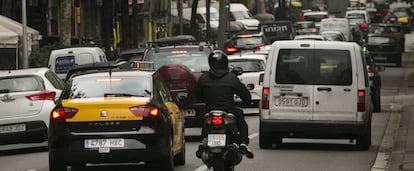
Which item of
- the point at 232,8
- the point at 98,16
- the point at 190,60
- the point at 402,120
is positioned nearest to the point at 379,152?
the point at 190,60

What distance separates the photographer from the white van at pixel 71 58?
110 feet

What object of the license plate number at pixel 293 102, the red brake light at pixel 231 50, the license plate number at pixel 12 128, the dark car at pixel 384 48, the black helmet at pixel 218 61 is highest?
the black helmet at pixel 218 61

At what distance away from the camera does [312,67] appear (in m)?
19.8

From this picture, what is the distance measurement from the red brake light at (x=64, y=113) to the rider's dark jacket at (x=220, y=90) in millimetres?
2302

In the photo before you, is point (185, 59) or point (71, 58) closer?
point (185, 59)

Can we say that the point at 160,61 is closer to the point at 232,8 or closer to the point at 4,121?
the point at 4,121

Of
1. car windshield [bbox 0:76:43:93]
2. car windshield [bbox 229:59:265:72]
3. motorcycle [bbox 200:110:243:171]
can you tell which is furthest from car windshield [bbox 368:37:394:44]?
motorcycle [bbox 200:110:243:171]

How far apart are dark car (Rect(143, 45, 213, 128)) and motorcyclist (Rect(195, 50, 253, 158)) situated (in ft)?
25.7

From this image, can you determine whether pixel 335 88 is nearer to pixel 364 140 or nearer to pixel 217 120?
pixel 364 140

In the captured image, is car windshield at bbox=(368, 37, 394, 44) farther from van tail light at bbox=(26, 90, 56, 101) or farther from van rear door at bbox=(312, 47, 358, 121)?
van rear door at bbox=(312, 47, 358, 121)

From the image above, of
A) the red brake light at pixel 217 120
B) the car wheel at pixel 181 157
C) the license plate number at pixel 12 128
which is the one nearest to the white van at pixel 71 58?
the license plate number at pixel 12 128

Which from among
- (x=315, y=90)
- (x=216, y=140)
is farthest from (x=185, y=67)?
(x=216, y=140)

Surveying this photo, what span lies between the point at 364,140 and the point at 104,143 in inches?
243

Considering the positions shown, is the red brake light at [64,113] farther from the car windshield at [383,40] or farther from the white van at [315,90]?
the car windshield at [383,40]
